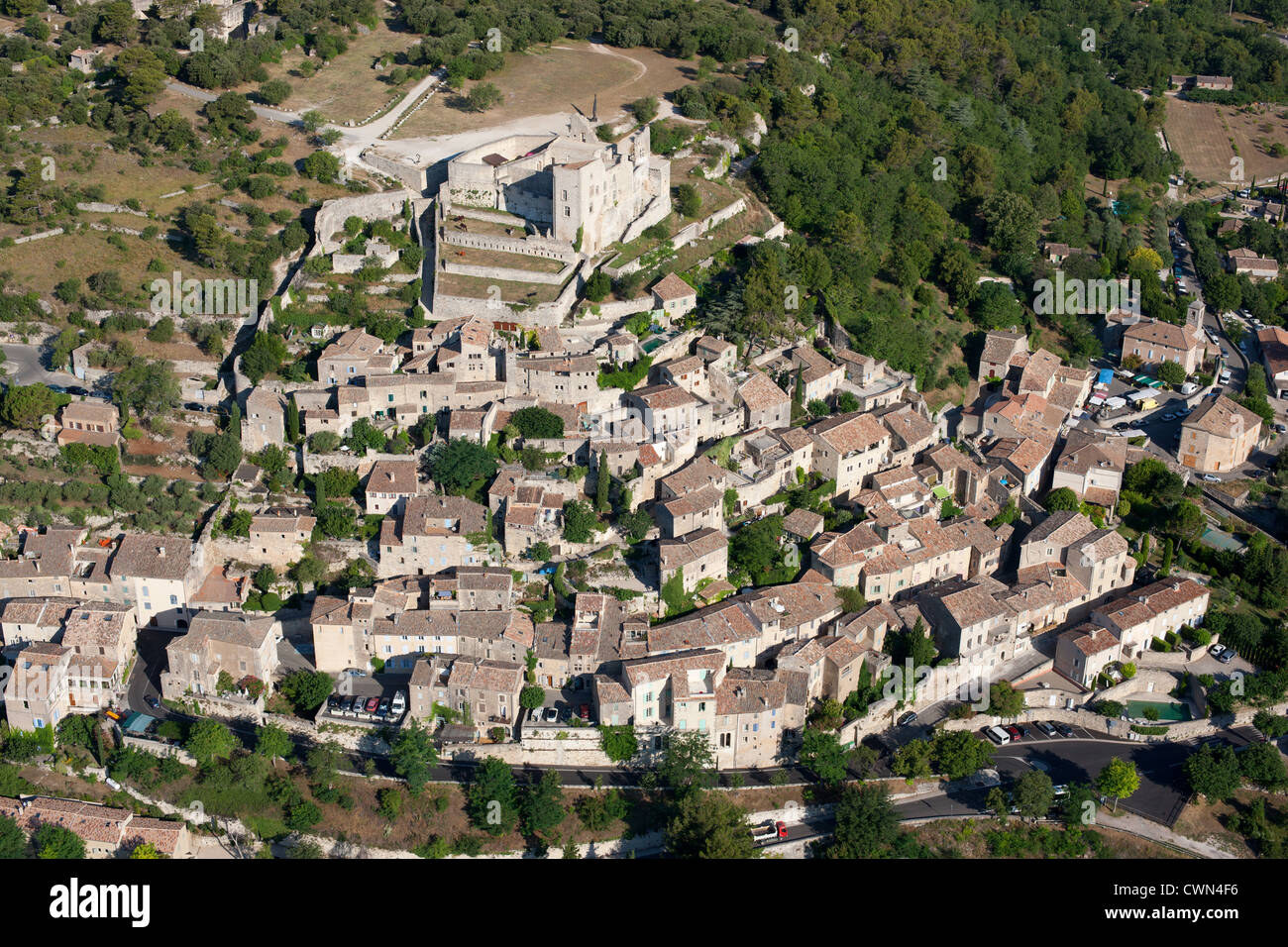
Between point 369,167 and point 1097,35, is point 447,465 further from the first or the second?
point 1097,35

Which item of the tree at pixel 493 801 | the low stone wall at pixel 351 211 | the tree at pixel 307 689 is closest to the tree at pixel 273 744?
the tree at pixel 307 689

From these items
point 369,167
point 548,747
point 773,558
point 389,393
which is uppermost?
point 369,167

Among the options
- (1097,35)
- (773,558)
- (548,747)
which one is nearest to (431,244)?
(773,558)

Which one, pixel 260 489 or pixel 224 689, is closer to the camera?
pixel 224 689

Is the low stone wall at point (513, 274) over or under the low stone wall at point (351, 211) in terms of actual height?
under

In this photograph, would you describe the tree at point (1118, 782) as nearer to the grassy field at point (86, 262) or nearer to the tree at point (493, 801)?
the tree at point (493, 801)

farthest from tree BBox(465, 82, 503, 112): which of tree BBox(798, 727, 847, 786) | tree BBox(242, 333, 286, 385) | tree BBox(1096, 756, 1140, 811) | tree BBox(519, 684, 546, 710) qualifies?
tree BBox(1096, 756, 1140, 811)

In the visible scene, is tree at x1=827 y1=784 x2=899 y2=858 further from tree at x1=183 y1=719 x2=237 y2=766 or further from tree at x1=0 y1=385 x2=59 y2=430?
tree at x1=0 y1=385 x2=59 y2=430
